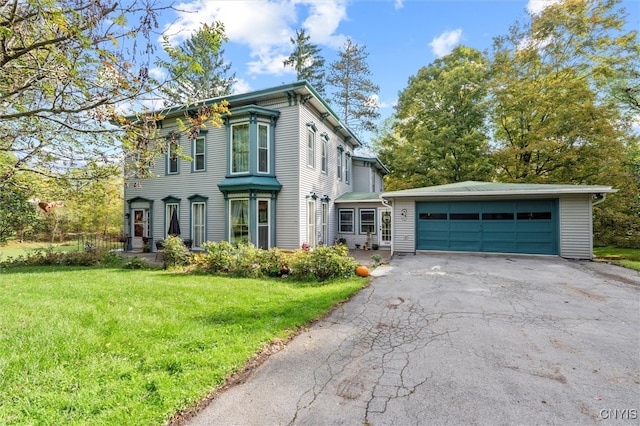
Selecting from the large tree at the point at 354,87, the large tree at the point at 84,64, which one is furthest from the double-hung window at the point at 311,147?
the large tree at the point at 354,87

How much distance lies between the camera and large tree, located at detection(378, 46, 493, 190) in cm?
1869

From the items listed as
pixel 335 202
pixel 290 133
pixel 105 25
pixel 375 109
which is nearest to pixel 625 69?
pixel 375 109

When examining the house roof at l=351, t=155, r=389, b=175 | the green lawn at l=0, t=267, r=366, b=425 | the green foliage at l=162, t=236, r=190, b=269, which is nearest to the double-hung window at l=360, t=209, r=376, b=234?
the house roof at l=351, t=155, r=389, b=175

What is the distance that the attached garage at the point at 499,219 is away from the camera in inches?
412

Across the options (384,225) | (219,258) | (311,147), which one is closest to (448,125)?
(384,225)

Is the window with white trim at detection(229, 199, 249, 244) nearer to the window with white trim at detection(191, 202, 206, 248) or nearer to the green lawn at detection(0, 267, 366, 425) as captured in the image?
the window with white trim at detection(191, 202, 206, 248)

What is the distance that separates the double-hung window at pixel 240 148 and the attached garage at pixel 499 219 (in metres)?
6.27

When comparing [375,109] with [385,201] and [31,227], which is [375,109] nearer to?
[385,201]

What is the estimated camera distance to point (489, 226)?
1163cm

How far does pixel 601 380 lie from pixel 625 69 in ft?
68.5

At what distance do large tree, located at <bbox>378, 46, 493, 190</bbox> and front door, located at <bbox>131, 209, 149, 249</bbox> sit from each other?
16550 millimetres

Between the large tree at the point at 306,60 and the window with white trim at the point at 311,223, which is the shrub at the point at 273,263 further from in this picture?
the large tree at the point at 306,60

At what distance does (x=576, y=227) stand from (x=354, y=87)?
19.2m

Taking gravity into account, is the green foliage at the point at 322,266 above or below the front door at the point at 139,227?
below
